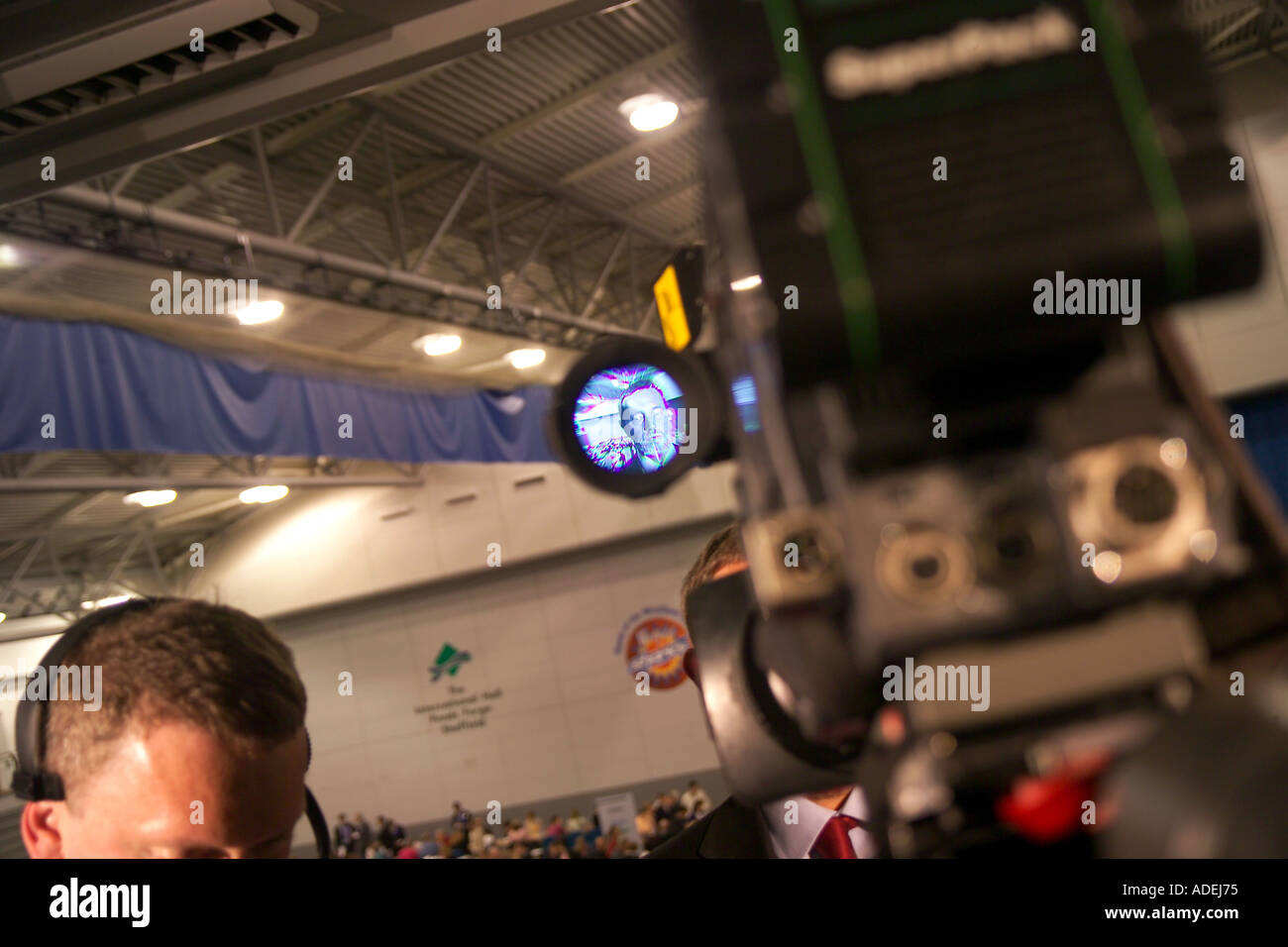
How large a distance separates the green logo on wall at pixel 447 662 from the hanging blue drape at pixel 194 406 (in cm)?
530

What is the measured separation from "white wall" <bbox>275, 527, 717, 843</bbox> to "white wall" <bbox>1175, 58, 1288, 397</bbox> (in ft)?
19.1

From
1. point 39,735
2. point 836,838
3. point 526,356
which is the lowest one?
point 836,838

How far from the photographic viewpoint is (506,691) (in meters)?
13.6

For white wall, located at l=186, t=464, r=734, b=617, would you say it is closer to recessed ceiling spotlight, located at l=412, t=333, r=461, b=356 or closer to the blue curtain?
recessed ceiling spotlight, located at l=412, t=333, r=461, b=356

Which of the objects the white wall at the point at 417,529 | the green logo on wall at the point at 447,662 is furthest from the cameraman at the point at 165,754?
the green logo on wall at the point at 447,662

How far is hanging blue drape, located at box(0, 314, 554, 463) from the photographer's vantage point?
4.96m

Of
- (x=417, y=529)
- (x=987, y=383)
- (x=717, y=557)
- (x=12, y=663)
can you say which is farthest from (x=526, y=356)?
(x=987, y=383)

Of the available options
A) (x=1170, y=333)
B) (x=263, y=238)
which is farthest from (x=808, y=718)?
(x=263, y=238)

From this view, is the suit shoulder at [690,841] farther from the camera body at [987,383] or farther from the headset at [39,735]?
the camera body at [987,383]

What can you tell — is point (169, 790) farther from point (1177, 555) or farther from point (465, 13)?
point (465, 13)

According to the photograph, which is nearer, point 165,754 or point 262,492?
point 165,754

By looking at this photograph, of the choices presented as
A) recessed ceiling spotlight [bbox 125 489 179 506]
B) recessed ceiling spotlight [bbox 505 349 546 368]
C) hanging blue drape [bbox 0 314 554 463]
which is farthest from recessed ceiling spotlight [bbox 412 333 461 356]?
recessed ceiling spotlight [bbox 125 489 179 506]

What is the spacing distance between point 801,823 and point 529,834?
424 inches

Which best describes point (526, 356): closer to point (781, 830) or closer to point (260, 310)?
point (260, 310)
